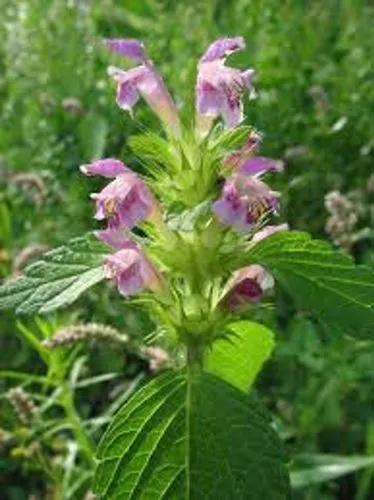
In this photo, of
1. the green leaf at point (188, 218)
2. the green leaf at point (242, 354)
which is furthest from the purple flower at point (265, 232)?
the green leaf at point (242, 354)

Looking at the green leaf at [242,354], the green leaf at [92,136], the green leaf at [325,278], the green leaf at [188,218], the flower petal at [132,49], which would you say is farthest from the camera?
the green leaf at [92,136]

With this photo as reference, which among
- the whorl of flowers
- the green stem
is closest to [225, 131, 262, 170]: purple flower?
the whorl of flowers

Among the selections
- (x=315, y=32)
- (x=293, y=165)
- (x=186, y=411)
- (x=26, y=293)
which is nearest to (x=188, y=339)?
(x=186, y=411)

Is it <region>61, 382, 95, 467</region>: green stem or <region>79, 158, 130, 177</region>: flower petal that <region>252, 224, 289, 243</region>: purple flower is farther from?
<region>61, 382, 95, 467</region>: green stem

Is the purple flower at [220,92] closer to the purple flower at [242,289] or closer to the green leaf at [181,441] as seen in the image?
the purple flower at [242,289]

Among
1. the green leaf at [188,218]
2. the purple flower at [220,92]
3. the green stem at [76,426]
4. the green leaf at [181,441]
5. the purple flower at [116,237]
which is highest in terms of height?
the purple flower at [220,92]

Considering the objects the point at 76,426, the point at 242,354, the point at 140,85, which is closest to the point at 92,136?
the point at 76,426

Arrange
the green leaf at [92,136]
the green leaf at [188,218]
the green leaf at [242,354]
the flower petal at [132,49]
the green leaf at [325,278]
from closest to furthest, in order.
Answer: the green leaf at [188,218], the green leaf at [325,278], the flower petal at [132,49], the green leaf at [242,354], the green leaf at [92,136]
